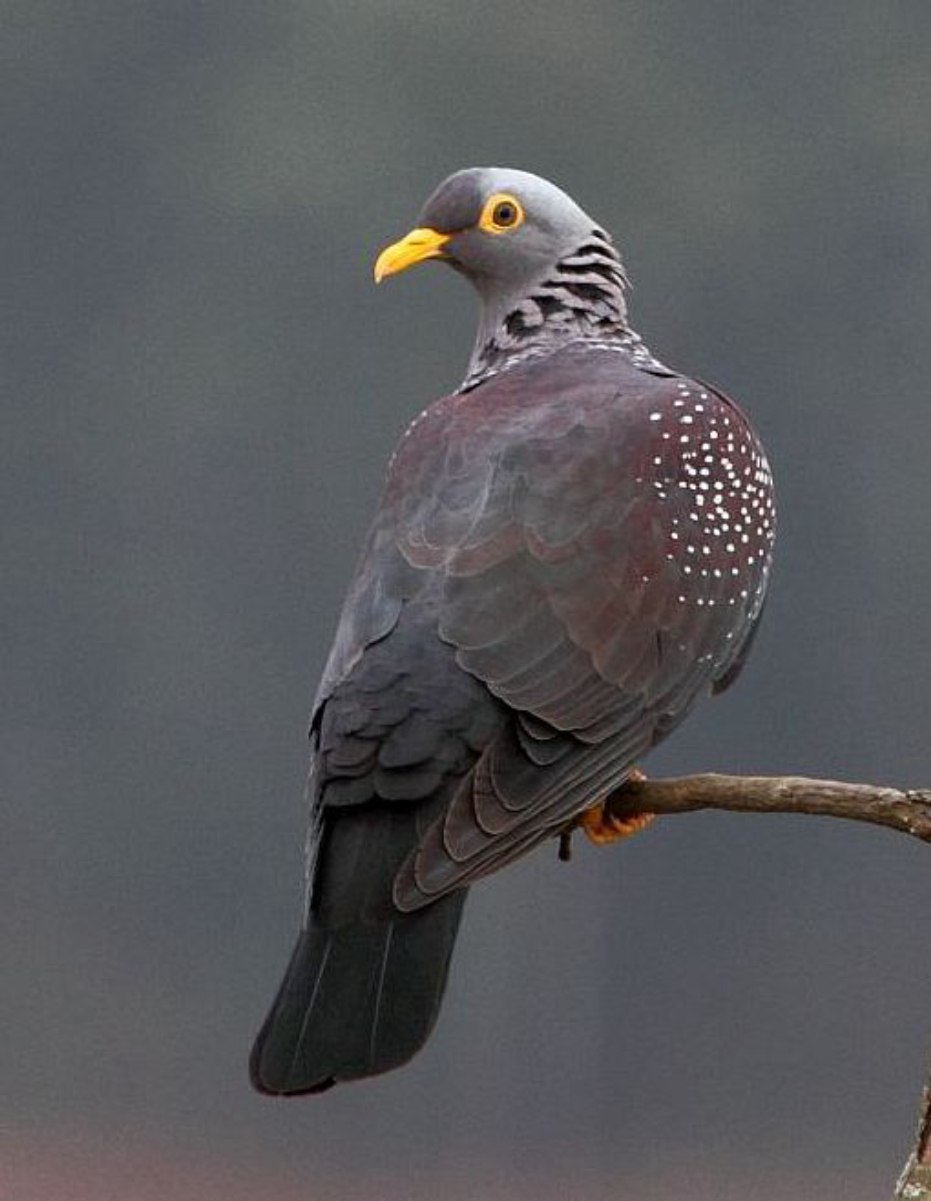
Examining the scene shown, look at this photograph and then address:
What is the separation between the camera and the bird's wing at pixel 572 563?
4117mm

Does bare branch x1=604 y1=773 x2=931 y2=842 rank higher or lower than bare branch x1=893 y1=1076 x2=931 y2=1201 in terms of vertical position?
higher

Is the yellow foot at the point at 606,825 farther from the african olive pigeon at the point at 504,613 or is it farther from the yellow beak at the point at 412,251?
the yellow beak at the point at 412,251

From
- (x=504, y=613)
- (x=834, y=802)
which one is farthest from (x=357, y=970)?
(x=834, y=802)

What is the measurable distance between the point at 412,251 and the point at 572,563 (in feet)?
3.29

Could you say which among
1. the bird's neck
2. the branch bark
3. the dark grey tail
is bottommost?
the dark grey tail

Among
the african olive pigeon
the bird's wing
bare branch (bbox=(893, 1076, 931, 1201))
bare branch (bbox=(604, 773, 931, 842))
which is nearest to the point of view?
bare branch (bbox=(893, 1076, 931, 1201))

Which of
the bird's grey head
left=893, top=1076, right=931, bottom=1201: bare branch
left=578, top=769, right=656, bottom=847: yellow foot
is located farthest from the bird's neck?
left=893, top=1076, right=931, bottom=1201: bare branch

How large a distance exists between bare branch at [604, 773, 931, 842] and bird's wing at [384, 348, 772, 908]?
0.11 meters

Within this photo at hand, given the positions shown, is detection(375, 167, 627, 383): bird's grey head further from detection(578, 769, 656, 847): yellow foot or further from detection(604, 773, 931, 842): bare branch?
detection(604, 773, 931, 842): bare branch

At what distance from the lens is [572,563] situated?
4332mm

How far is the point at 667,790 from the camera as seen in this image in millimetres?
4266

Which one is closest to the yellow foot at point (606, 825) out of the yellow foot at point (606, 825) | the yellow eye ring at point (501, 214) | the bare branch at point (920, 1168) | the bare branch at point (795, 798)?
the yellow foot at point (606, 825)

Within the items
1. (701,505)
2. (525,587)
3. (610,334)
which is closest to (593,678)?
(525,587)

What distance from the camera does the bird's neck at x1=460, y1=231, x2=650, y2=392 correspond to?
16.5 feet
